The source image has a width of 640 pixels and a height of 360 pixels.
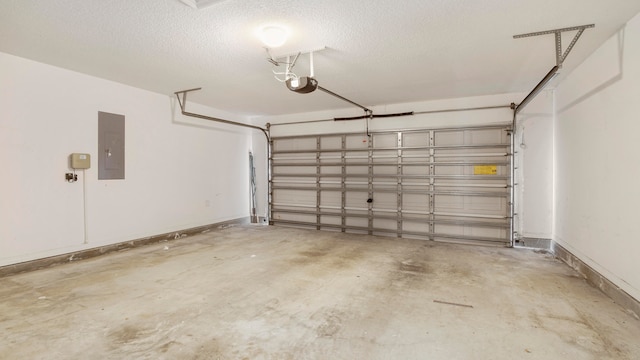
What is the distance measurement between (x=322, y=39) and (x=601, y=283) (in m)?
3.74

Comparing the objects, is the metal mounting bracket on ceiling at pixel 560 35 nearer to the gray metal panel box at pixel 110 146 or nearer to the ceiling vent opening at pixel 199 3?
the ceiling vent opening at pixel 199 3

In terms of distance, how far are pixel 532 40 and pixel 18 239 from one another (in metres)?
6.10

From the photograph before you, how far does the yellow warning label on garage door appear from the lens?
208 inches

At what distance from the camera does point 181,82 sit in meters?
4.64

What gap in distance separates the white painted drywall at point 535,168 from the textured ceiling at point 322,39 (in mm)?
444

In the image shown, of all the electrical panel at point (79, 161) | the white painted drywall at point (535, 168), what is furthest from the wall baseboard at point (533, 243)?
the electrical panel at point (79, 161)

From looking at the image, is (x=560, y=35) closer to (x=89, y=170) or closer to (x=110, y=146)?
(x=110, y=146)

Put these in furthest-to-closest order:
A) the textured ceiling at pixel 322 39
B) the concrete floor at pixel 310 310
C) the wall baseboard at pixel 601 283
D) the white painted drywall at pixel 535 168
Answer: the white painted drywall at pixel 535 168 → the wall baseboard at pixel 601 283 → the textured ceiling at pixel 322 39 → the concrete floor at pixel 310 310

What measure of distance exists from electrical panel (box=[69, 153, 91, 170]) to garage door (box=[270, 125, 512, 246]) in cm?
369

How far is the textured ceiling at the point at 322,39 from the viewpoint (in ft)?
8.23

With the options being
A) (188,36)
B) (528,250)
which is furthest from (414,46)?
(528,250)

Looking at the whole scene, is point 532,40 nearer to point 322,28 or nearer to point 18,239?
point 322,28

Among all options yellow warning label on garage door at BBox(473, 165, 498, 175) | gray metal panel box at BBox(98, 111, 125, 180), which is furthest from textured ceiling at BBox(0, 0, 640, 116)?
yellow warning label on garage door at BBox(473, 165, 498, 175)

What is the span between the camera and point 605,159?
3.14 m
